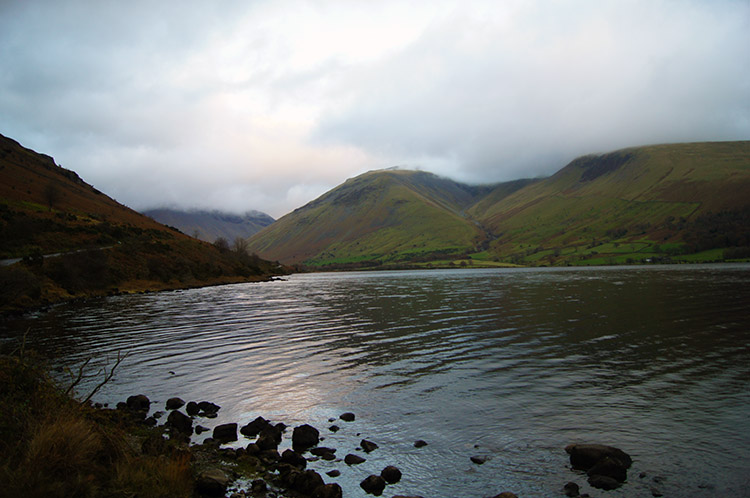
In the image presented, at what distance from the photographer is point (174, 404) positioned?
20469 mm

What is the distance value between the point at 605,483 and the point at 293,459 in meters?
9.90

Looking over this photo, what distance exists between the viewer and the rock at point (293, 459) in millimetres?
14422

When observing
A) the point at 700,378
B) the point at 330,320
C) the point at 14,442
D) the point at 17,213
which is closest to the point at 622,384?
the point at 700,378

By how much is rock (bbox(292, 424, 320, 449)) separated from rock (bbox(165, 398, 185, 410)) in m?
7.24

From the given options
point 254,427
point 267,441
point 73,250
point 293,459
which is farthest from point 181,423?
point 73,250

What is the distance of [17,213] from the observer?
320 ft

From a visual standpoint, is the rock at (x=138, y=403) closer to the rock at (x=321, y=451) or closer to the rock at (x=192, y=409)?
the rock at (x=192, y=409)

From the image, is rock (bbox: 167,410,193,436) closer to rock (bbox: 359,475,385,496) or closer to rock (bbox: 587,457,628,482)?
rock (bbox: 359,475,385,496)

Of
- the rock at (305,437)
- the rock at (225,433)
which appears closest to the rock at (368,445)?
the rock at (305,437)

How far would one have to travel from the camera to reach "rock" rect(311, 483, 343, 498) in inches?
476

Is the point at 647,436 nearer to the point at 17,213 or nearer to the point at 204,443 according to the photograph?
the point at 204,443

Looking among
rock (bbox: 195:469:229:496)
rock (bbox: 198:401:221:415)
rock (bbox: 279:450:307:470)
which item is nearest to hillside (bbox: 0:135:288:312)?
rock (bbox: 198:401:221:415)

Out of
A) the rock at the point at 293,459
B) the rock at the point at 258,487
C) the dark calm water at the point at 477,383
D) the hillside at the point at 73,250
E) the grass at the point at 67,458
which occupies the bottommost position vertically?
the dark calm water at the point at 477,383

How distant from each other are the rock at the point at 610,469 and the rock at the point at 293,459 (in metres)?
9.34
